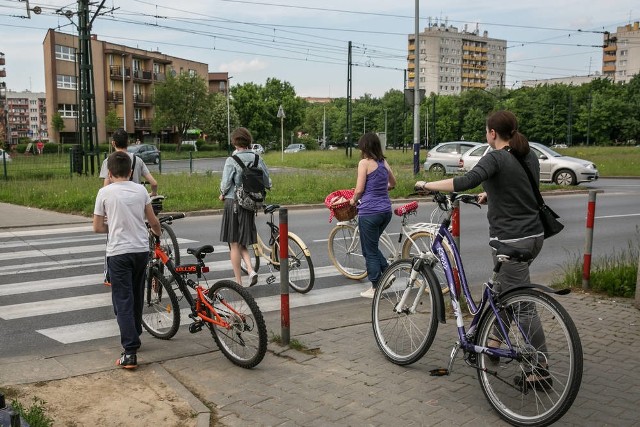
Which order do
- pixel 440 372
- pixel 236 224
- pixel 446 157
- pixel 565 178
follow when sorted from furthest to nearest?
pixel 446 157
pixel 565 178
pixel 236 224
pixel 440 372

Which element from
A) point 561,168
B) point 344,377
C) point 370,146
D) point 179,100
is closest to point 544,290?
point 344,377

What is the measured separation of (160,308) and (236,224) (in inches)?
67.4

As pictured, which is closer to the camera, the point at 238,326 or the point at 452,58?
the point at 238,326

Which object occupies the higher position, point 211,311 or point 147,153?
point 147,153

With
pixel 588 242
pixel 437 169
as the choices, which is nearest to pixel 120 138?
pixel 588 242

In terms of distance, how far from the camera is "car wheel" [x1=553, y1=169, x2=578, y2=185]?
76.6 ft

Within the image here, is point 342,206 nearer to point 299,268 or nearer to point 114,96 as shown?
point 299,268

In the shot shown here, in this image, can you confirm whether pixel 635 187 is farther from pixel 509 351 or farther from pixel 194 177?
pixel 509 351

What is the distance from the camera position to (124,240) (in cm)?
488

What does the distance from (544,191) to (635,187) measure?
5.00 metres

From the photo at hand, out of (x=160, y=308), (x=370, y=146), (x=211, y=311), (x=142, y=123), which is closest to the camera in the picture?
(x=211, y=311)

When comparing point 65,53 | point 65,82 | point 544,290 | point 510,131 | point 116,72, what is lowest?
point 544,290

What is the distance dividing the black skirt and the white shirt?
7.27 ft

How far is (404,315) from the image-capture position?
4879 mm
